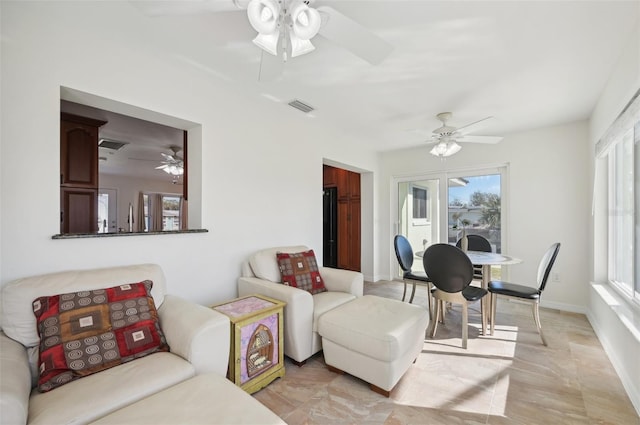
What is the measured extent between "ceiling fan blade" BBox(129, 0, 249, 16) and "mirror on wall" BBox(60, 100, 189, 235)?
146 cm

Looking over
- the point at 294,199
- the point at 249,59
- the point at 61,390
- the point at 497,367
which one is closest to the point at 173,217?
the point at 294,199

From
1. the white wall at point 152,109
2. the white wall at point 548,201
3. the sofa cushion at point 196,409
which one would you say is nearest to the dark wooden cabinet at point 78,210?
the white wall at point 152,109

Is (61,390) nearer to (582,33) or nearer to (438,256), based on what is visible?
(438,256)

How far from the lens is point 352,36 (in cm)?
142

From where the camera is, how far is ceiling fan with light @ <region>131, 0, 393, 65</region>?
4.22ft

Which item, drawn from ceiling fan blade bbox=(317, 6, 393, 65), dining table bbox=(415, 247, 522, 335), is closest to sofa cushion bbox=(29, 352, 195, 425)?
ceiling fan blade bbox=(317, 6, 393, 65)

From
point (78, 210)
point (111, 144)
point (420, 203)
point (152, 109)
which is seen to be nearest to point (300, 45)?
point (152, 109)

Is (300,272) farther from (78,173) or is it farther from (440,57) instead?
(78,173)

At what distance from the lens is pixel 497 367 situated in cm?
222

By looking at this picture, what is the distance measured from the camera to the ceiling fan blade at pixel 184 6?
1291 mm

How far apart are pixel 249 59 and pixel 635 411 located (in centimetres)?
356

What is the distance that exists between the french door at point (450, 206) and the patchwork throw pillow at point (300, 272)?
5.39ft

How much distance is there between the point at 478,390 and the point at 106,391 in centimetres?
A: 219

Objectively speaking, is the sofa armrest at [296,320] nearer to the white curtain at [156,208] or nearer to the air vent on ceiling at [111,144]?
the air vent on ceiling at [111,144]
